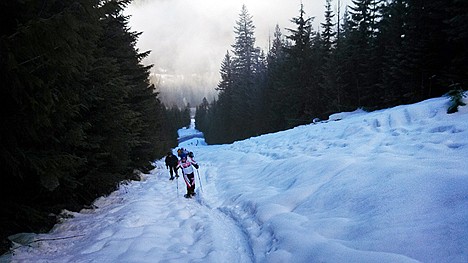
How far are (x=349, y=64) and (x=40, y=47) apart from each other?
33303 millimetres

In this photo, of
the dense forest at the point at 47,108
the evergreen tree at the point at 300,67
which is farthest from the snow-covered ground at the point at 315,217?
the evergreen tree at the point at 300,67

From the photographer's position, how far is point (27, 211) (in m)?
5.18

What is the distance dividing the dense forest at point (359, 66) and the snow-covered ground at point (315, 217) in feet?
20.7

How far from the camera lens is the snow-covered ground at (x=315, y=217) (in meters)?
4.14

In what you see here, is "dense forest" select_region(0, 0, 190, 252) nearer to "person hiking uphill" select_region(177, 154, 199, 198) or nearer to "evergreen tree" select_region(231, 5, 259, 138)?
"person hiking uphill" select_region(177, 154, 199, 198)

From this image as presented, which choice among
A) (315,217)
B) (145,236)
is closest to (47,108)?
(145,236)

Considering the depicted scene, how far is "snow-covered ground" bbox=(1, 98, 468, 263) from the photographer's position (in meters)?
4.14

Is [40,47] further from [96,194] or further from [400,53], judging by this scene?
[400,53]

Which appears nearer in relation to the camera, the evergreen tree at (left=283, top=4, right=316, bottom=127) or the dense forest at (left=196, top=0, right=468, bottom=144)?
the dense forest at (left=196, top=0, right=468, bottom=144)

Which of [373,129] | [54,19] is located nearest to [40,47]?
[54,19]

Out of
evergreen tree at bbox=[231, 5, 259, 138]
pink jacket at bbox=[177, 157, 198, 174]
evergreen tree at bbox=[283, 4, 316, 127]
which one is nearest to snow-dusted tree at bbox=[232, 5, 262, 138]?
evergreen tree at bbox=[231, 5, 259, 138]

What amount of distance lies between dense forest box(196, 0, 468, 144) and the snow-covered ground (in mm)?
6295

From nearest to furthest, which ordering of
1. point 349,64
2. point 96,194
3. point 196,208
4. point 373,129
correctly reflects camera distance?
point 196,208 → point 96,194 → point 373,129 → point 349,64

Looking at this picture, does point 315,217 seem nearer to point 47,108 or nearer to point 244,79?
point 47,108
